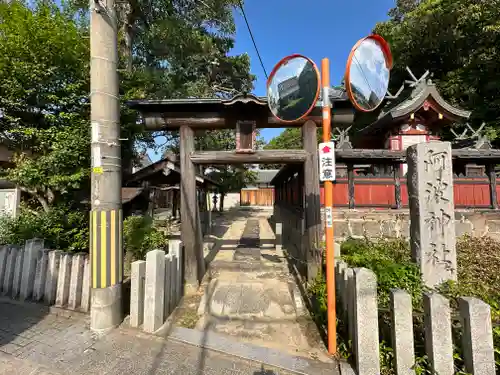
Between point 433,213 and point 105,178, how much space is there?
5.24 m

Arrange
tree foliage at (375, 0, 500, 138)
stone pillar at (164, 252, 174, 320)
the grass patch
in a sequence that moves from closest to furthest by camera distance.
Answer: the grass patch → stone pillar at (164, 252, 174, 320) → tree foliage at (375, 0, 500, 138)

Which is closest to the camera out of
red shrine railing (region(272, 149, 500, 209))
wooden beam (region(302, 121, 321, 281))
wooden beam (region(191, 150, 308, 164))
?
wooden beam (region(302, 121, 321, 281))

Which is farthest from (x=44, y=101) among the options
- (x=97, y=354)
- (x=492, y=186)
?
(x=492, y=186)

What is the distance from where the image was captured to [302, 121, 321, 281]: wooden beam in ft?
15.8

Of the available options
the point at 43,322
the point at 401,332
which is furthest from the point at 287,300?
the point at 43,322

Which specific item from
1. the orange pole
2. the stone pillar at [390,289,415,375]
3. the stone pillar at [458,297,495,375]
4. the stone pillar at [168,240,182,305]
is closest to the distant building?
the stone pillar at [168,240,182,305]

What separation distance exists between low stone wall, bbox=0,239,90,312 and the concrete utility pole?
2.50 ft

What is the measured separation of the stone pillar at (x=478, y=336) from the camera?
220 cm

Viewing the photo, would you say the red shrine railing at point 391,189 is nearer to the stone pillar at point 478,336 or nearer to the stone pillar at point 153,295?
the stone pillar at point 153,295

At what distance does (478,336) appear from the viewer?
222cm

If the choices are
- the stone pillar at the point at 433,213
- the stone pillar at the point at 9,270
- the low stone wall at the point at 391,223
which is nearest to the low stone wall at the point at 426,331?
the stone pillar at the point at 433,213

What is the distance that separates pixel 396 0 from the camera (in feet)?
73.6

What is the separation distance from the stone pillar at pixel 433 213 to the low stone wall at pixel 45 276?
5.51m

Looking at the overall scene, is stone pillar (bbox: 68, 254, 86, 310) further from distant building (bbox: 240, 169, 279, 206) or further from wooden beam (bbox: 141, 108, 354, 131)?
distant building (bbox: 240, 169, 279, 206)
